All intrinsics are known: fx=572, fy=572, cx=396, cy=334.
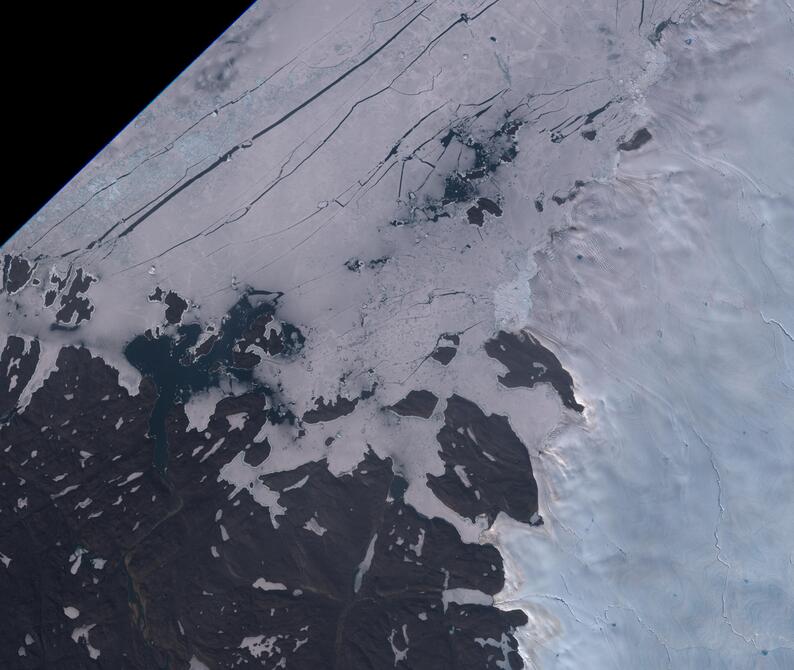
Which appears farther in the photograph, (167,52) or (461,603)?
(461,603)

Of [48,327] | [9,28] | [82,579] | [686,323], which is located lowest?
[686,323]

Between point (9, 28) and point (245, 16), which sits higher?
point (9, 28)

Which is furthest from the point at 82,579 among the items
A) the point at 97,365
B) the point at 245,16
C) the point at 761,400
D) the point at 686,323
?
the point at 761,400

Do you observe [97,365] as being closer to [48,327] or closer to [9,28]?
[48,327]

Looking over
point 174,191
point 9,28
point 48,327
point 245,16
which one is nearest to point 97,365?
point 48,327

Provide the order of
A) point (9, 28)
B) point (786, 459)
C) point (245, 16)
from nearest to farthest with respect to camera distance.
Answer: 1. point (9, 28)
2. point (786, 459)
3. point (245, 16)

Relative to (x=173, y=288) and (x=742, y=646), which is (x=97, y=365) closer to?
(x=173, y=288)

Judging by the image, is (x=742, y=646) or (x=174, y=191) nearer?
(x=742, y=646)

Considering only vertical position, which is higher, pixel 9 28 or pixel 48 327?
pixel 9 28

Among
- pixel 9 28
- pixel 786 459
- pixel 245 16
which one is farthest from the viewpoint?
pixel 245 16
